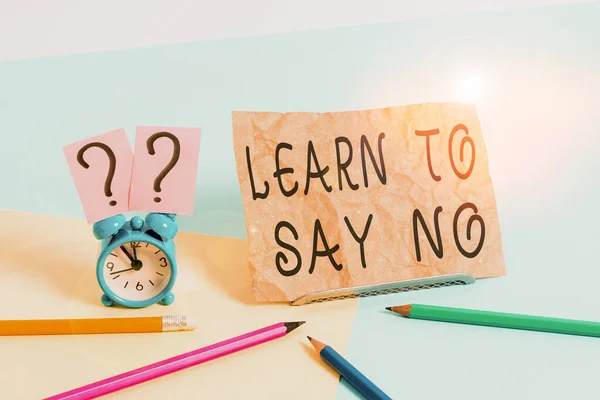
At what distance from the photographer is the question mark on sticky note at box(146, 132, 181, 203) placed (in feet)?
3.16

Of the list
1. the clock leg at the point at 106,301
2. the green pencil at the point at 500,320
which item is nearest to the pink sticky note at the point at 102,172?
the clock leg at the point at 106,301

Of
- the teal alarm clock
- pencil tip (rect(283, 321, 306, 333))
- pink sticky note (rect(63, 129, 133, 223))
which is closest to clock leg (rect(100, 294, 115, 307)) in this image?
the teal alarm clock

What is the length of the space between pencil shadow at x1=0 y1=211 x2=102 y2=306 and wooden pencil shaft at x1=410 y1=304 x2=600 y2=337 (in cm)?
47

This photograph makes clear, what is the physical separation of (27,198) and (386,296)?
0.67 metres

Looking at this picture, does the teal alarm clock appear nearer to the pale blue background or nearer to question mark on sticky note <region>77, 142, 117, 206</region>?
question mark on sticky note <region>77, 142, 117, 206</region>

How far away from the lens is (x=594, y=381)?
907mm

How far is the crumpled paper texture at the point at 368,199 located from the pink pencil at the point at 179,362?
0.09 m

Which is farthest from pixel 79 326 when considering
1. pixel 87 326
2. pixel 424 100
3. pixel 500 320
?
pixel 424 100

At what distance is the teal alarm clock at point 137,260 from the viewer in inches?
38.2

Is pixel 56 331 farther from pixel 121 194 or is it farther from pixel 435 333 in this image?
pixel 435 333

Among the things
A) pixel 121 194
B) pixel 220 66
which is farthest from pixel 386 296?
pixel 220 66

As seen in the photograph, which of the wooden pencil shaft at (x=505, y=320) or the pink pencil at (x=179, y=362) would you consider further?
the wooden pencil shaft at (x=505, y=320)

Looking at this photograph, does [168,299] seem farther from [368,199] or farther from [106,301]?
[368,199]

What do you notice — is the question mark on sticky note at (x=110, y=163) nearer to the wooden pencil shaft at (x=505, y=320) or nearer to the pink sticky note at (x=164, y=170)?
the pink sticky note at (x=164, y=170)
